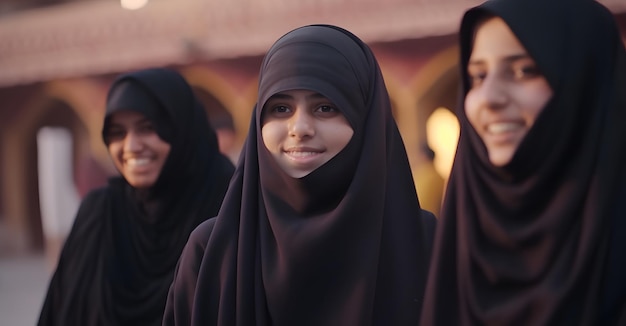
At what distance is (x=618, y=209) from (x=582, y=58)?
28 cm

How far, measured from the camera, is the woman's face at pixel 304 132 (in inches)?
81.4

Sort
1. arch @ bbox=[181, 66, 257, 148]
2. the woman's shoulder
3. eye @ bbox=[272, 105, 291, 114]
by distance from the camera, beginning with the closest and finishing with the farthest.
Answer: eye @ bbox=[272, 105, 291, 114], the woman's shoulder, arch @ bbox=[181, 66, 257, 148]

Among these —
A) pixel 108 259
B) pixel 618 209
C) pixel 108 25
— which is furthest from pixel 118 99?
pixel 108 25

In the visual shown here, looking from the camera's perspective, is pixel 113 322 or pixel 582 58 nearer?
pixel 582 58

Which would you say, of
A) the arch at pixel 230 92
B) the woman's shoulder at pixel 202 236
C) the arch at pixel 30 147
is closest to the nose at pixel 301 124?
the woman's shoulder at pixel 202 236

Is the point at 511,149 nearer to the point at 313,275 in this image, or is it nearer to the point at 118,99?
the point at 313,275

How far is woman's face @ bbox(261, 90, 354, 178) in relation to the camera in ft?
6.78

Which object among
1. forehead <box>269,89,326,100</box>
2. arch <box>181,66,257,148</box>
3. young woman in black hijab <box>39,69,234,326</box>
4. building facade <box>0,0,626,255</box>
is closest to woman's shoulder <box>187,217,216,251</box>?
forehead <box>269,89,326,100</box>

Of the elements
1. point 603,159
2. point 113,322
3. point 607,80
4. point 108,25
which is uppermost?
point 108,25

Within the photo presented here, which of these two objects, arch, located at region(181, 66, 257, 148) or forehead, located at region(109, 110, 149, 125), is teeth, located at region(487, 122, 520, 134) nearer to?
forehead, located at region(109, 110, 149, 125)

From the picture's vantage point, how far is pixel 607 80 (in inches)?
62.3

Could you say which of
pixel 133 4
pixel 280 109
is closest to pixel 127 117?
pixel 280 109

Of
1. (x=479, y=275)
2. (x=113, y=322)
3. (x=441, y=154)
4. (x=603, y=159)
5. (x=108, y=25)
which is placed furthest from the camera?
(x=108, y=25)

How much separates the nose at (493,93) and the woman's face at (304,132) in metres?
0.50
